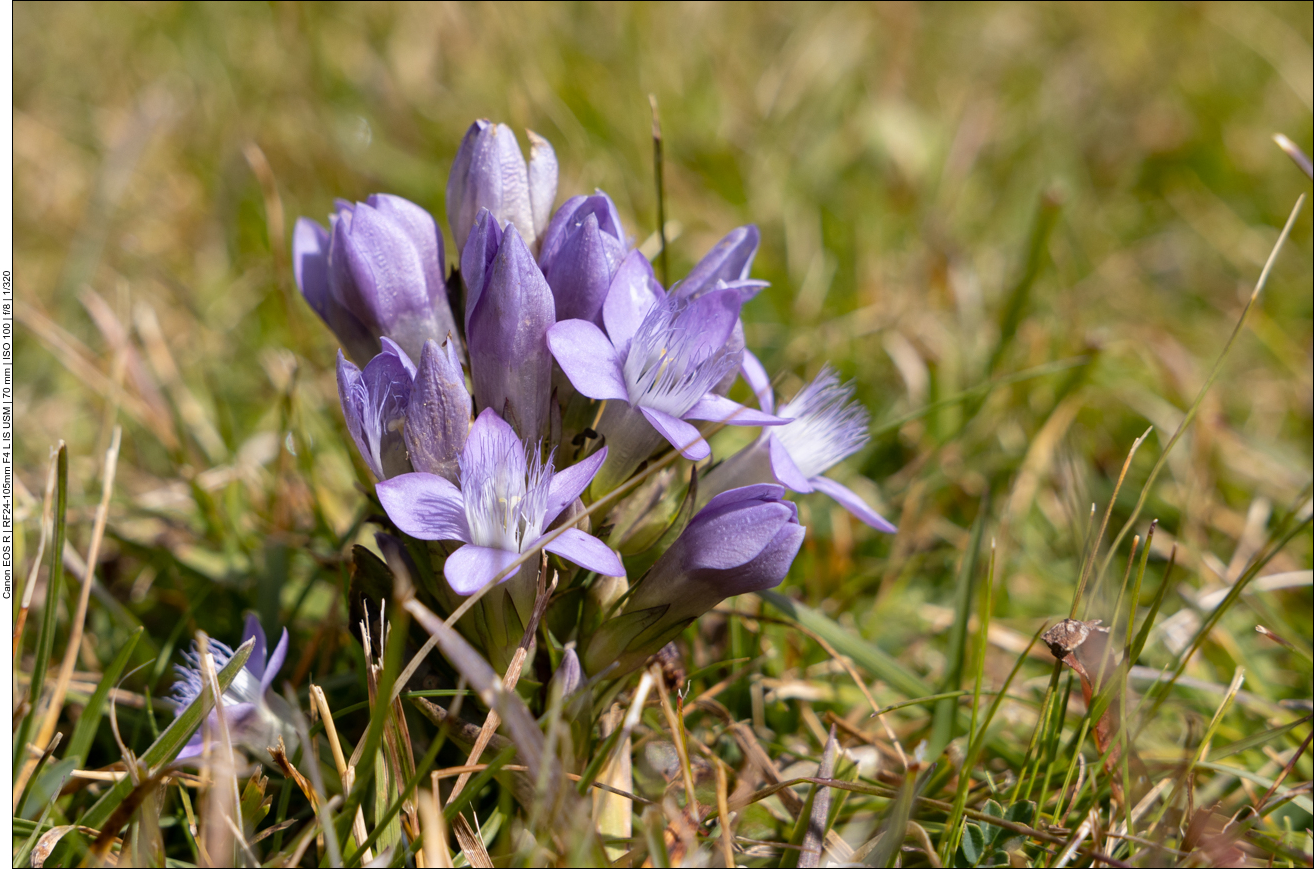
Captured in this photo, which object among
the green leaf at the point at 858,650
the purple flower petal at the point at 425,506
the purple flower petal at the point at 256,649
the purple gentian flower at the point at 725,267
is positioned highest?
the purple gentian flower at the point at 725,267

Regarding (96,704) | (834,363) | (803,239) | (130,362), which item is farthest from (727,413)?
(803,239)

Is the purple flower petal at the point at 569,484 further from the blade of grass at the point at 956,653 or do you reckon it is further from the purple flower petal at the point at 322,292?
the blade of grass at the point at 956,653

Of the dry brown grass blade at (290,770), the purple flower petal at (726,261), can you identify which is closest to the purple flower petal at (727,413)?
the purple flower petal at (726,261)

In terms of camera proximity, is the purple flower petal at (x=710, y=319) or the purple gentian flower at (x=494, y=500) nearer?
the purple gentian flower at (x=494, y=500)

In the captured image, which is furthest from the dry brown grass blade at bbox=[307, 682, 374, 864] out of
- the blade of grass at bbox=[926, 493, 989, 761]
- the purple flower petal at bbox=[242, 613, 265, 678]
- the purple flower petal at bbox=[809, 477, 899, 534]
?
the blade of grass at bbox=[926, 493, 989, 761]

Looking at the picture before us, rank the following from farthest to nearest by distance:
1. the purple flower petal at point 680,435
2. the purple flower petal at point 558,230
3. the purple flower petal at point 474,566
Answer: the purple flower petal at point 558,230
the purple flower petal at point 680,435
the purple flower petal at point 474,566

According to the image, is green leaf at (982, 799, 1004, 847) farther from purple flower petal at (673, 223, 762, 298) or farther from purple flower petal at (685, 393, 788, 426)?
purple flower petal at (673, 223, 762, 298)

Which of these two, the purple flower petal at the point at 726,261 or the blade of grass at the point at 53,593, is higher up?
the purple flower petal at the point at 726,261

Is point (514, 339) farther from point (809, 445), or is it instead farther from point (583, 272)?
point (809, 445)
